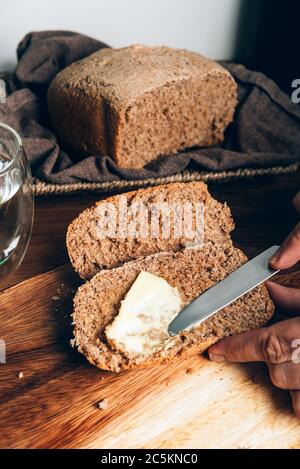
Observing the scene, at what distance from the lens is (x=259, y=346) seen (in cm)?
215

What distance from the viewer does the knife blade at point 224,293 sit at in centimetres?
220

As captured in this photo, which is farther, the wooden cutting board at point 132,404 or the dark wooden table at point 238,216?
the dark wooden table at point 238,216

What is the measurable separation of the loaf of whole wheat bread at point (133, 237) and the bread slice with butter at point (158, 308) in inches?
4.5

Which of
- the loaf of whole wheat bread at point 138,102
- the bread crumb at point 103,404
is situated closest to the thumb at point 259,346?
the bread crumb at point 103,404

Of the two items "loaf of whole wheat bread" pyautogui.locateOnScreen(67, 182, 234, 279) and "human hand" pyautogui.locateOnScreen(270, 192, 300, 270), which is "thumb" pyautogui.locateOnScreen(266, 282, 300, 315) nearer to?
"human hand" pyautogui.locateOnScreen(270, 192, 300, 270)

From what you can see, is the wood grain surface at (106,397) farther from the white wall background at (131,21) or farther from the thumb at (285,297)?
the white wall background at (131,21)

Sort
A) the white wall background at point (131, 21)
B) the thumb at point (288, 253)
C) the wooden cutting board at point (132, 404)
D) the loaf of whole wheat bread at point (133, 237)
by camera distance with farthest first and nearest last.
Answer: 1. the white wall background at point (131, 21)
2. the loaf of whole wheat bread at point (133, 237)
3. the thumb at point (288, 253)
4. the wooden cutting board at point (132, 404)

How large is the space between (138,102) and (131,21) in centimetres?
118

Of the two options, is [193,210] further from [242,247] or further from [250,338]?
[250,338]

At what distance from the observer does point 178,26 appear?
4.01m

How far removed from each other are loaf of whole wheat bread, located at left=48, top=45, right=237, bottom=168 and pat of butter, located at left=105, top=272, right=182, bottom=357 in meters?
1.06

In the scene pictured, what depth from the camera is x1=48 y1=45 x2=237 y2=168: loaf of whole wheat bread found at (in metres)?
3.03

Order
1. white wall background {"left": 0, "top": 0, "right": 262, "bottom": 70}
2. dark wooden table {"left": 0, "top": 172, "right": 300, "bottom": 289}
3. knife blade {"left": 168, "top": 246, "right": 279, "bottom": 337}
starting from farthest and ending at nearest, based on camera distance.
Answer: white wall background {"left": 0, "top": 0, "right": 262, "bottom": 70}, dark wooden table {"left": 0, "top": 172, "right": 300, "bottom": 289}, knife blade {"left": 168, "top": 246, "right": 279, "bottom": 337}

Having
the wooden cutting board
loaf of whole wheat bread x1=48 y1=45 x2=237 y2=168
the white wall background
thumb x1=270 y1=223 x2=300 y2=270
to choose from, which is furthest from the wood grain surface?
the white wall background
